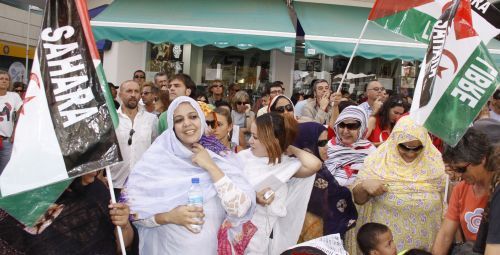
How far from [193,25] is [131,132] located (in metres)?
3.63

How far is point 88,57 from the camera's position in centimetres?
260

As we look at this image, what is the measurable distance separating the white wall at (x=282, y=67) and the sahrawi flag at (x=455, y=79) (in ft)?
25.9

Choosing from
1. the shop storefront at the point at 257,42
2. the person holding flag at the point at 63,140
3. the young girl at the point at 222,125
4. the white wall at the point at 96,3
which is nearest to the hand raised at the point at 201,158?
the person holding flag at the point at 63,140

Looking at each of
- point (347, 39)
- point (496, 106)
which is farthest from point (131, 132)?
point (496, 106)

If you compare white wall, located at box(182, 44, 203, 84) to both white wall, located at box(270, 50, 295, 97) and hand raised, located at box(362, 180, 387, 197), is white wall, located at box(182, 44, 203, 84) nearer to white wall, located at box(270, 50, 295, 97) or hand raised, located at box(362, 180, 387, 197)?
white wall, located at box(270, 50, 295, 97)

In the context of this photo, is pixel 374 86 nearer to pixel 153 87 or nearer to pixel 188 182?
pixel 153 87

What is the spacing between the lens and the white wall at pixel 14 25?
17219 mm

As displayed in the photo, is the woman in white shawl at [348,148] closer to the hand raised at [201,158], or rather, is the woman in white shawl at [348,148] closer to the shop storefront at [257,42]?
the hand raised at [201,158]

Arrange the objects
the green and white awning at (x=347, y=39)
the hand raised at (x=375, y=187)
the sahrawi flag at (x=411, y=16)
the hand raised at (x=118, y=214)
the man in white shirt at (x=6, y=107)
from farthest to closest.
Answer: the green and white awning at (x=347, y=39), the man in white shirt at (x=6, y=107), the sahrawi flag at (x=411, y=16), the hand raised at (x=375, y=187), the hand raised at (x=118, y=214)

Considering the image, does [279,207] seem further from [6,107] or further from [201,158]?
[6,107]

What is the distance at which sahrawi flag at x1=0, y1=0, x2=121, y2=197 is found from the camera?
7.84 ft

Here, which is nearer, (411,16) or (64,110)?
(64,110)

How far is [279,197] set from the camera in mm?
3273

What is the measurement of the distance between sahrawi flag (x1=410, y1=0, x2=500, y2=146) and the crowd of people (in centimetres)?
23
